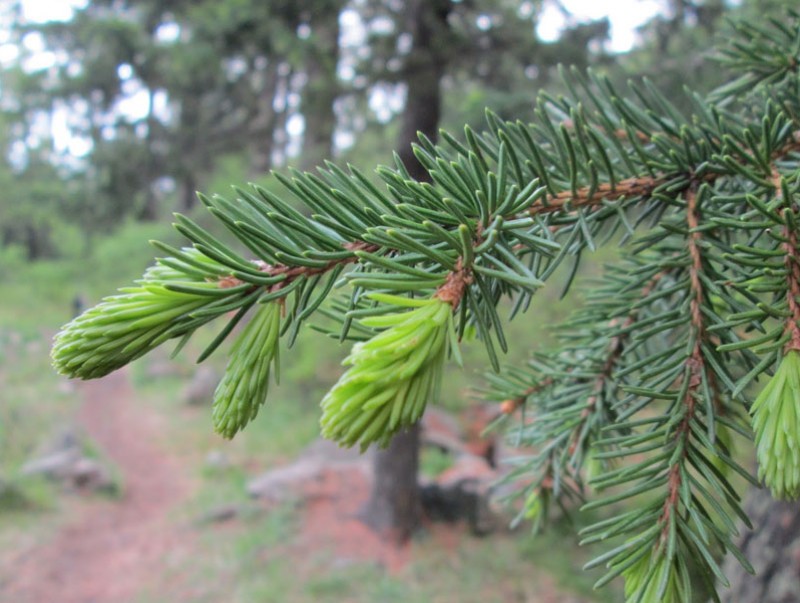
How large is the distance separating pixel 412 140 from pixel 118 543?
454 centimetres

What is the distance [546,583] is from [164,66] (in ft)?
30.8

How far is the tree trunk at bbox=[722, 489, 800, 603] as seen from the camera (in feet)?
3.88

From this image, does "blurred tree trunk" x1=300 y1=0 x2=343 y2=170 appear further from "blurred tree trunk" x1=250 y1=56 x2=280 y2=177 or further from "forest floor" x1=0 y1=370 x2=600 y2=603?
"blurred tree trunk" x1=250 y1=56 x2=280 y2=177

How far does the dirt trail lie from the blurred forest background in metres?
0.02

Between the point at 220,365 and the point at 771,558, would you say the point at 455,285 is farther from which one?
the point at 220,365

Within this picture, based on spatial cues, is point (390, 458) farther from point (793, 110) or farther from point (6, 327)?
point (6, 327)

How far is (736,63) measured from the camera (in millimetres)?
837

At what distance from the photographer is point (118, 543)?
538 centimetres

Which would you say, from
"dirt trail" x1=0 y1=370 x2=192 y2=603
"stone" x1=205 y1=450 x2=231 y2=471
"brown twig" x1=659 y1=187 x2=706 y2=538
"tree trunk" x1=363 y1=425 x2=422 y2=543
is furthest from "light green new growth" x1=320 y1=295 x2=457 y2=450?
"stone" x1=205 y1=450 x2=231 y2=471

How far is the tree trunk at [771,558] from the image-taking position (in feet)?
A: 3.88

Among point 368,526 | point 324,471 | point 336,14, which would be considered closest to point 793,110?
point 336,14

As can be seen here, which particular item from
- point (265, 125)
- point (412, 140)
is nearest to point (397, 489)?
point (412, 140)

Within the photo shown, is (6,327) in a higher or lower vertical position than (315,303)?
higher

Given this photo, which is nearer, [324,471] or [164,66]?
[324,471]
